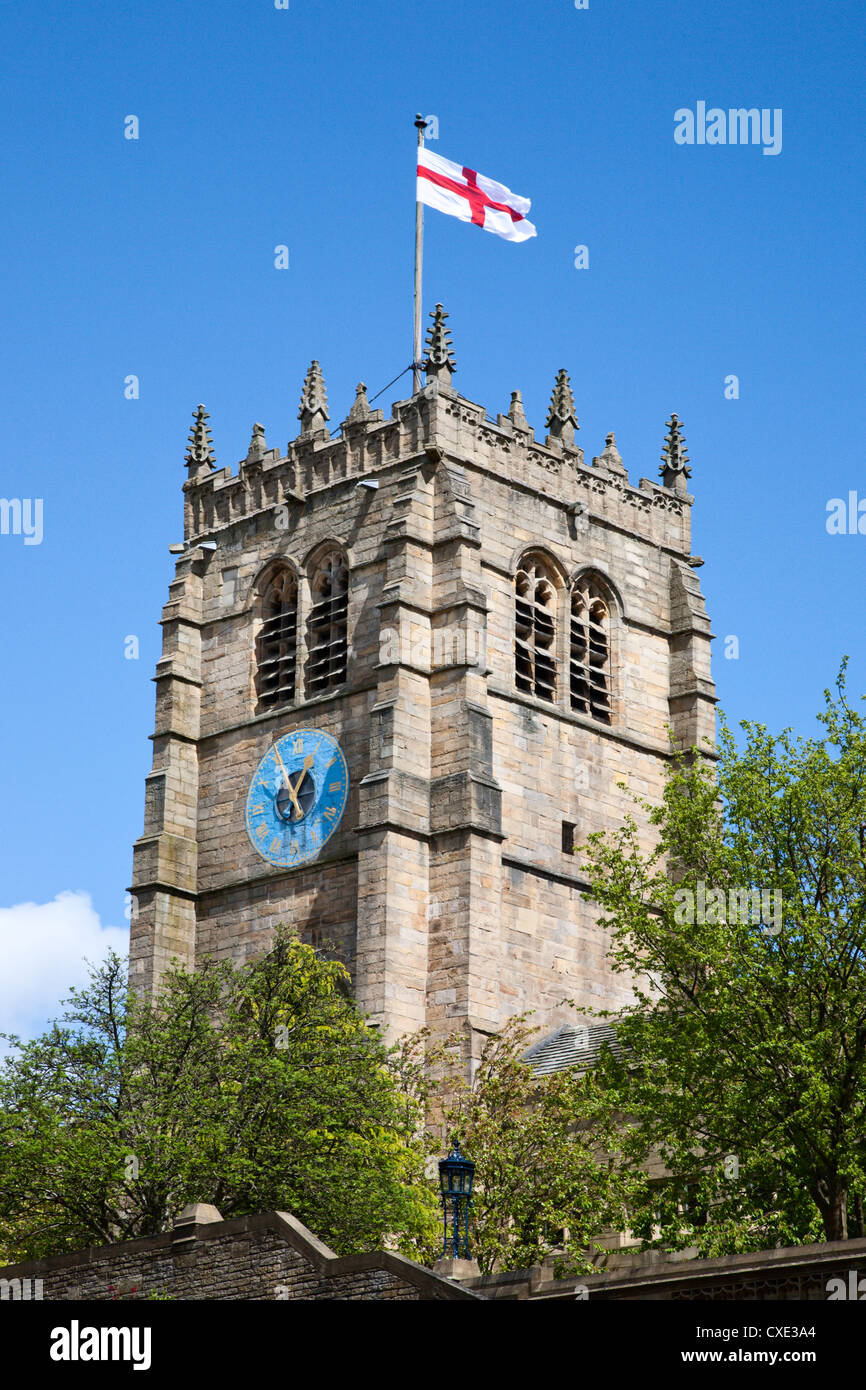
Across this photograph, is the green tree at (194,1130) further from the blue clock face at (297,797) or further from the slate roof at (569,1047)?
the blue clock face at (297,797)

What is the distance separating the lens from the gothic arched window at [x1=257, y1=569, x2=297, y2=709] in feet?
191

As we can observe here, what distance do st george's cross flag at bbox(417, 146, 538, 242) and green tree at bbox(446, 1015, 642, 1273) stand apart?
2184 centimetres

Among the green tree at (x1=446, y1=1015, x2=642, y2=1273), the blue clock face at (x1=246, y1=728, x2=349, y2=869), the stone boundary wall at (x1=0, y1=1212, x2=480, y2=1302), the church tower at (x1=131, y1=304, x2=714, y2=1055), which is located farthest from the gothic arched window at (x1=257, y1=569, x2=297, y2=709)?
the stone boundary wall at (x1=0, y1=1212, x2=480, y2=1302)

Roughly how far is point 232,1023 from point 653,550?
24.1 meters

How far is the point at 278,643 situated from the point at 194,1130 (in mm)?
22871

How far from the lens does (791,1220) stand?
3619cm

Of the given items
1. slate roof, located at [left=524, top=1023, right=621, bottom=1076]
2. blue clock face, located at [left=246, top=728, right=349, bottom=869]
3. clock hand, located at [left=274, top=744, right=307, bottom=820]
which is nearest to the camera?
slate roof, located at [left=524, top=1023, right=621, bottom=1076]

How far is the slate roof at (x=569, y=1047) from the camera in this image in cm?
4903

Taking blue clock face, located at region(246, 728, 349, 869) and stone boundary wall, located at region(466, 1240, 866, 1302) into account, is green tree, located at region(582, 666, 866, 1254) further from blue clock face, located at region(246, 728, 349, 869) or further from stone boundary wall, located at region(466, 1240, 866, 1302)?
blue clock face, located at region(246, 728, 349, 869)

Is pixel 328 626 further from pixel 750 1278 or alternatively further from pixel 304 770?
pixel 750 1278

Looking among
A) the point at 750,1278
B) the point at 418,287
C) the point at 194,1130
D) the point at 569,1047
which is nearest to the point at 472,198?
the point at 418,287
